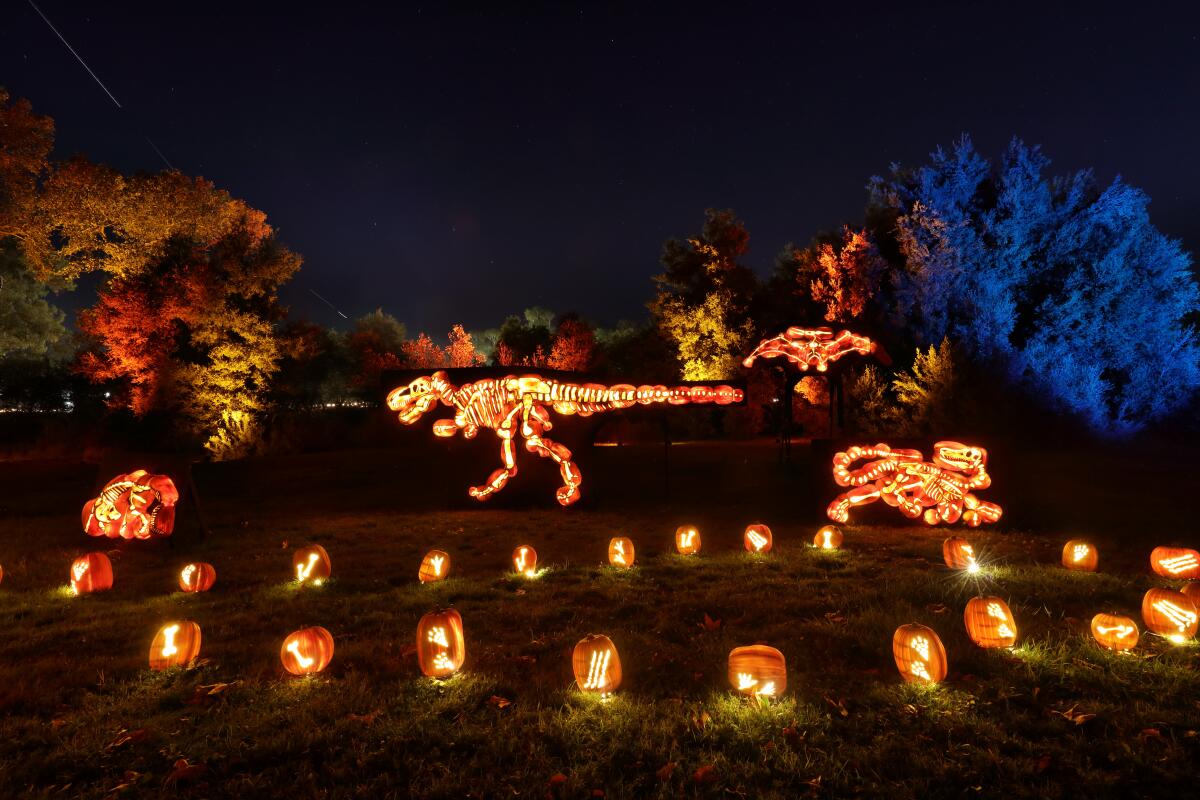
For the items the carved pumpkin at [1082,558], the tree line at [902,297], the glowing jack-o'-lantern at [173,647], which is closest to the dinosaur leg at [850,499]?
the carved pumpkin at [1082,558]

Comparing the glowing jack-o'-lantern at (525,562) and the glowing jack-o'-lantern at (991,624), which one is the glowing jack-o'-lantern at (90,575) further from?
the glowing jack-o'-lantern at (991,624)

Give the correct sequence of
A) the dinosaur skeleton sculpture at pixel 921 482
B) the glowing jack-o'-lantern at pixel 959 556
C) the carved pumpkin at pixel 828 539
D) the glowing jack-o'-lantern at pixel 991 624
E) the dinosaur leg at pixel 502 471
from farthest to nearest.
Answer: the dinosaur leg at pixel 502 471, the dinosaur skeleton sculpture at pixel 921 482, the carved pumpkin at pixel 828 539, the glowing jack-o'-lantern at pixel 959 556, the glowing jack-o'-lantern at pixel 991 624

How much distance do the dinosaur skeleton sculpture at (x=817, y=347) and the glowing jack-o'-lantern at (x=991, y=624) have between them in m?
6.78

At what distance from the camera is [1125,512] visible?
1095cm

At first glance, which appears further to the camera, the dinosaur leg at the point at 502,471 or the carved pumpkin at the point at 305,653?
the dinosaur leg at the point at 502,471

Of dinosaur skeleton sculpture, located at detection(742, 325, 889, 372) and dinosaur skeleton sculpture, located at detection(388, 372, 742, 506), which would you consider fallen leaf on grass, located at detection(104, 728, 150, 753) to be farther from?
dinosaur skeleton sculpture, located at detection(742, 325, 889, 372)

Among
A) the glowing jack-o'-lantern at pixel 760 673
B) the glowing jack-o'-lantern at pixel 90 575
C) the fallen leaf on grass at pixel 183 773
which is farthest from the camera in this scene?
the glowing jack-o'-lantern at pixel 90 575

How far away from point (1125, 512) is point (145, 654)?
14.5 m

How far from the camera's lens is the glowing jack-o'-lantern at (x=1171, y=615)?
5004 mm

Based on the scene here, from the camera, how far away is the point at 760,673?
4230 millimetres

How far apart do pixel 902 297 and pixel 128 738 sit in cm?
2784

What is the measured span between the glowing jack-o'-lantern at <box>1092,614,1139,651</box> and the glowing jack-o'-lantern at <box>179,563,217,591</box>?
8.90 m

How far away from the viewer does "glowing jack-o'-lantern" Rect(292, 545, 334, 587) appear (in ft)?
24.3

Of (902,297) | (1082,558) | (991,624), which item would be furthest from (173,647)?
(902,297)
